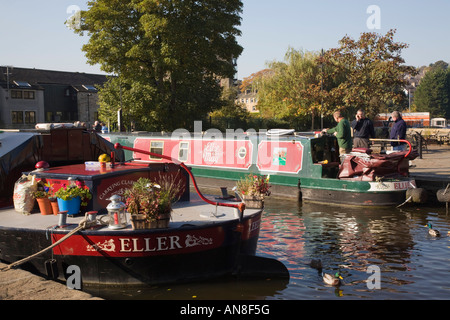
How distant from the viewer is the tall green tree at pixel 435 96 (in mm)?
92312

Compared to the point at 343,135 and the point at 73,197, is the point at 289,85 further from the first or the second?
the point at 73,197

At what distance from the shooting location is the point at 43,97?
194 feet

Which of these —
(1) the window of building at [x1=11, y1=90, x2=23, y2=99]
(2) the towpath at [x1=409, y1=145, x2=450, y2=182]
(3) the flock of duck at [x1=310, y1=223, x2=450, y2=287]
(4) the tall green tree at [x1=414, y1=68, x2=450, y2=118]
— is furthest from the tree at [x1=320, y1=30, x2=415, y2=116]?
(4) the tall green tree at [x1=414, y1=68, x2=450, y2=118]

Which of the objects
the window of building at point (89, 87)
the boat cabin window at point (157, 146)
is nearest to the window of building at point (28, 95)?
the window of building at point (89, 87)

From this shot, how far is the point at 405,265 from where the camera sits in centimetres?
1039

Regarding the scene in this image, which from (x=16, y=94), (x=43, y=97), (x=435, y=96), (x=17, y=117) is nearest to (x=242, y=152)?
(x=17, y=117)

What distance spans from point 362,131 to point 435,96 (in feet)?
273

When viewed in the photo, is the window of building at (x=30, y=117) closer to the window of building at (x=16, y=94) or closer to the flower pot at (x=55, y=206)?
the window of building at (x=16, y=94)

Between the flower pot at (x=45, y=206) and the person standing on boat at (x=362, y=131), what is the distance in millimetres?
11935

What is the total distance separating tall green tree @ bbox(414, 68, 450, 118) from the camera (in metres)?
92.3

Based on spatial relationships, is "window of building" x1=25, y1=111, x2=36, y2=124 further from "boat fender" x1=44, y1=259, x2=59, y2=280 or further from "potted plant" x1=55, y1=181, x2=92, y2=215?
"boat fender" x1=44, y1=259, x2=59, y2=280
